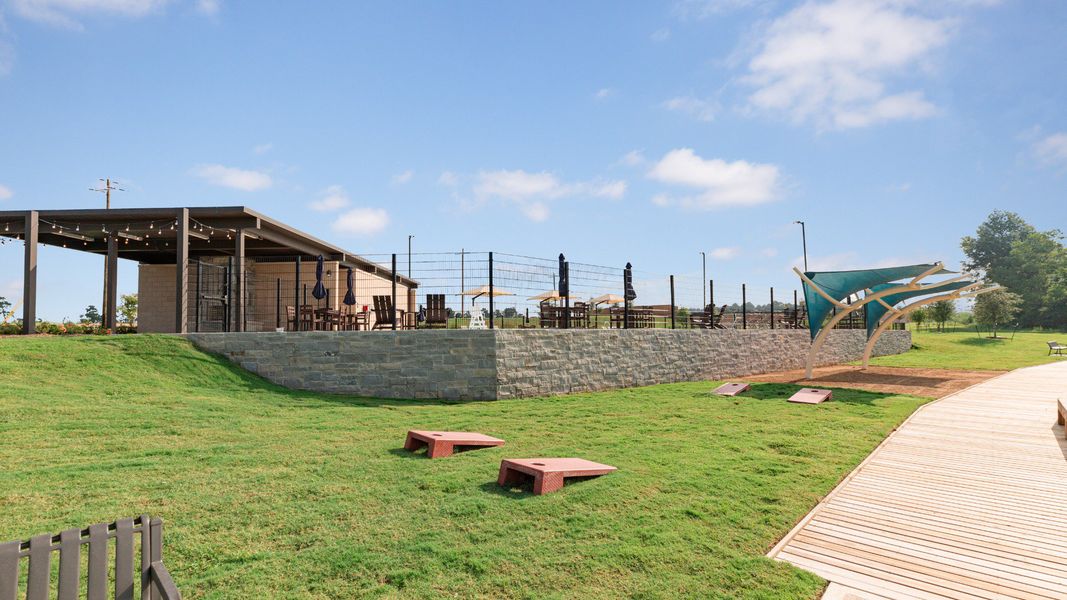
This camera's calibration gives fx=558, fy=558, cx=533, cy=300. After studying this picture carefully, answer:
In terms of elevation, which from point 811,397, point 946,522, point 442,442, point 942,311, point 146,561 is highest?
point 942,311

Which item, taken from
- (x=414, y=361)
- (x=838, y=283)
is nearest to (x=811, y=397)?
(x=838, y=283)

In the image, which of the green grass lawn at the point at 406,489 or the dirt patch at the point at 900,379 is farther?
the dirt patch at the point at 900,379

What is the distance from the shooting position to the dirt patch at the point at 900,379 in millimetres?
12969

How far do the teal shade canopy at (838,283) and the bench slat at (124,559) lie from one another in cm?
1658

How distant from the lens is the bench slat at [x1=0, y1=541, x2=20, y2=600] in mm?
2209

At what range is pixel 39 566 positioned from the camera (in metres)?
2.30

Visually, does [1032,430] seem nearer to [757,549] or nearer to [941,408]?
[941,408]

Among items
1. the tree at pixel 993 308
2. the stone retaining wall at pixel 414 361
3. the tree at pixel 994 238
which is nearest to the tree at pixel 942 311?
the tree at pixel 993 308

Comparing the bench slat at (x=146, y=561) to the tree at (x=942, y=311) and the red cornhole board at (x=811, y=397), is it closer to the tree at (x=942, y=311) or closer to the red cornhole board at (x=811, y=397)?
the red cornhole board at (x=811, y=397)

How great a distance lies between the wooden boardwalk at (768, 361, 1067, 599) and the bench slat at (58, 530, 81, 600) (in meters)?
4.05

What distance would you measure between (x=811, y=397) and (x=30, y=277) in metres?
19.3

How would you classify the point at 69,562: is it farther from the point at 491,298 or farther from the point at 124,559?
the point at 491,298

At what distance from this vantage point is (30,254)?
48.9 feet

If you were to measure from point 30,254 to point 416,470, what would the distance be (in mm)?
15533
